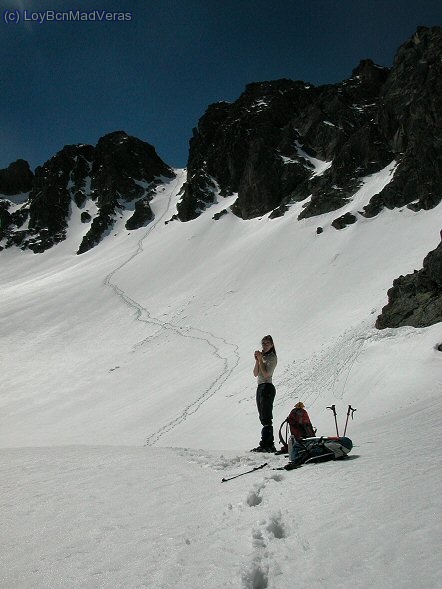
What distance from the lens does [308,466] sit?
6.01 metres

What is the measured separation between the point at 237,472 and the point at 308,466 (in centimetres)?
114

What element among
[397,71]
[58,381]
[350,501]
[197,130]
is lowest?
[58,381]

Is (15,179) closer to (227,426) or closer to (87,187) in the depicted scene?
(87,187)

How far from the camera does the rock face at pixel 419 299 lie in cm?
1609

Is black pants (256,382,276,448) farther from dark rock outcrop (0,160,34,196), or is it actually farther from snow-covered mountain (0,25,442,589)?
dark rock outcrop (0,160,34,196)

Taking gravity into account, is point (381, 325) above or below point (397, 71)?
below

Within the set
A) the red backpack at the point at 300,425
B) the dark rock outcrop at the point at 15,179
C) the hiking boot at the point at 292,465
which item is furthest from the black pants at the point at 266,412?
the dark rock outcrop at the point at 15,179

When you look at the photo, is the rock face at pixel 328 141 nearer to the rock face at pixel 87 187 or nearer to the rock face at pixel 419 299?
the rock face at pixel 87 187

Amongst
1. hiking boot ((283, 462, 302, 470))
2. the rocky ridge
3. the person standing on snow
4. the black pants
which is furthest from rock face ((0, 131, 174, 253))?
hiking boot ((283, 462, 302, 470))

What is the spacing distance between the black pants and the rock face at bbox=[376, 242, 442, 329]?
31.4ft

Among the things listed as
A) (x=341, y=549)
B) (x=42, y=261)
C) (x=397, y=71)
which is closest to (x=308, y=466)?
(x=341, y=549)

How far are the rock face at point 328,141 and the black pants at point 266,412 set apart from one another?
116 feet

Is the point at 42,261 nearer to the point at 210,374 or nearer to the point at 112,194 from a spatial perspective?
the point at 112,194

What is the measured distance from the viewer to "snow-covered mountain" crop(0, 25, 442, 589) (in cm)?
355
